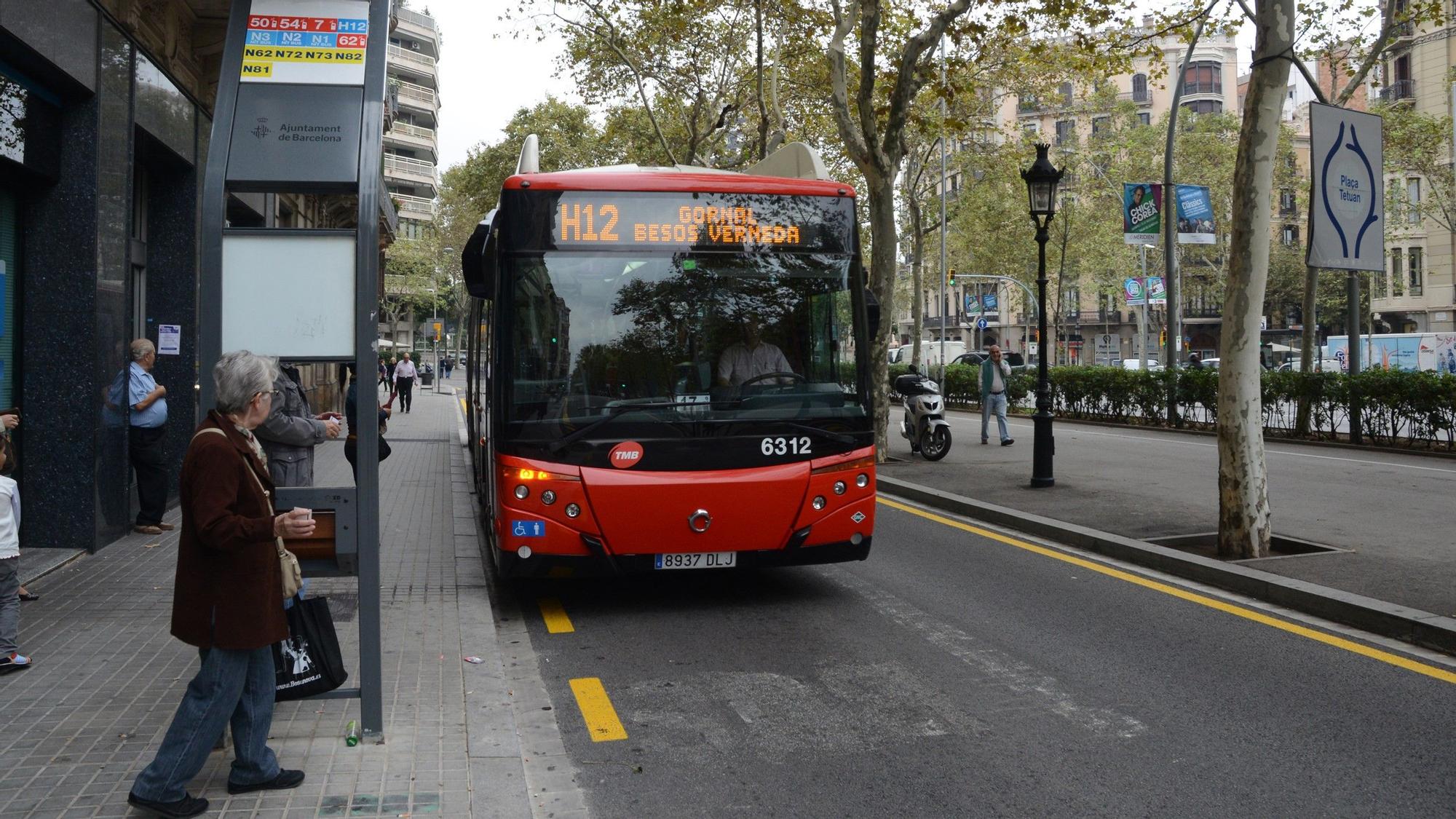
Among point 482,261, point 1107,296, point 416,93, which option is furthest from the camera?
point 416,93

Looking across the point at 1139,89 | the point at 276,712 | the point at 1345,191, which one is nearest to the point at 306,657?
the point at 276,712

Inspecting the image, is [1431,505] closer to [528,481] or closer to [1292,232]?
[528,481]

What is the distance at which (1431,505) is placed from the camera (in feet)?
39.0

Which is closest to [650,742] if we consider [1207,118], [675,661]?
[675,661]

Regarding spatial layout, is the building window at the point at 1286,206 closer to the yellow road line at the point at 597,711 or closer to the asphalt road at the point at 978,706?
the asphalt road at the point at 978,706

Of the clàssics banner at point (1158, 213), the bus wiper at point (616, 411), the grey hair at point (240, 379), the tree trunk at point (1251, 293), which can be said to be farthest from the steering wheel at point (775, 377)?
the clàssics banner at point (1158, 213)

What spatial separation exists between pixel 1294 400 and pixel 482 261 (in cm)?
1762

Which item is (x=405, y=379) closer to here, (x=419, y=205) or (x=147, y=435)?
(x=147, y=435)

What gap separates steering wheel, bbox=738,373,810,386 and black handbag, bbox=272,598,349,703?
11.7 ft

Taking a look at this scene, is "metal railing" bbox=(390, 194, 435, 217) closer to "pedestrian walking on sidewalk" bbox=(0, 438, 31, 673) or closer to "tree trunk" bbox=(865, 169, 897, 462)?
"tree trunk" bbox=(865, 169, 897, 462)

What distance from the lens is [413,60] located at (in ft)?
263

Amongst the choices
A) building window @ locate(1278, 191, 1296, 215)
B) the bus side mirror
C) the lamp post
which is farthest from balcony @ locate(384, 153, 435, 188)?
the bus side mirror

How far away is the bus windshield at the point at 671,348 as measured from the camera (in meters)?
7.28

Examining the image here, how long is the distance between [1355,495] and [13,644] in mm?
12480
